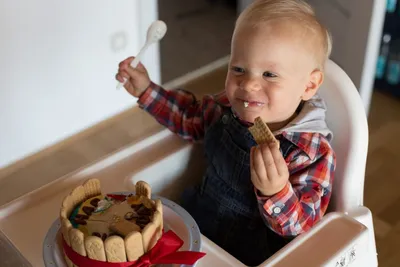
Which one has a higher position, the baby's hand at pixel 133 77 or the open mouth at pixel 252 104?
the open mouth at pixel 252 104

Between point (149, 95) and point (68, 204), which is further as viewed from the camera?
point (149, 95)

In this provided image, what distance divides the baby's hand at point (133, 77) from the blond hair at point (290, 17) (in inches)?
8.3

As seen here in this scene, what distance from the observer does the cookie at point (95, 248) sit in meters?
0.69

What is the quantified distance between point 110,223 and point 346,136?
0.41m

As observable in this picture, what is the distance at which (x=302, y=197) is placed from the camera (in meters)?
0.87

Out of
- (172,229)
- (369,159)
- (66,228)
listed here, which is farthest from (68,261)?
(369,159)

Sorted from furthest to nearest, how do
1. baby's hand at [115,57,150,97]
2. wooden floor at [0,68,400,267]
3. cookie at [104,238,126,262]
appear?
wooden floor at [0,68,400,267], baby's hand at [115,57,150,97], cookie at [104,238,126,262]

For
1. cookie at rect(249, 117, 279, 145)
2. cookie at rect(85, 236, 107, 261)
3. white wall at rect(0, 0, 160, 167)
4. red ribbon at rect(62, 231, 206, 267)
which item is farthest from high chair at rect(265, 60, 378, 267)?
white wall at rect(0, 0, 160, 167)

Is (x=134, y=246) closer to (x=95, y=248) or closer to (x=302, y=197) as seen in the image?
(x=95, y=248)

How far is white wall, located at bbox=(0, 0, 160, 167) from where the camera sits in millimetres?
1626

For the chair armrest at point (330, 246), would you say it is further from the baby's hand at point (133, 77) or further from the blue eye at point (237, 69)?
the baby's hand at point (133, 77)

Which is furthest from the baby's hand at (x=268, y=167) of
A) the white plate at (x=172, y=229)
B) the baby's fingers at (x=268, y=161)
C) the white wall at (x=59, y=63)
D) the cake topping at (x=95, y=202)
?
the white wall at (x=59, y=63)

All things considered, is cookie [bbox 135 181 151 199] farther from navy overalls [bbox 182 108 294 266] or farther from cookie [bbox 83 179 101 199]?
navy overalls [bbox 182 108 294 266]

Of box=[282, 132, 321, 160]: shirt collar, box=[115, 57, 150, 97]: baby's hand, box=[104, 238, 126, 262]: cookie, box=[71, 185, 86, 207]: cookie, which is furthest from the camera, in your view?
box=[115, 57, 150, 97]: baby's hand
